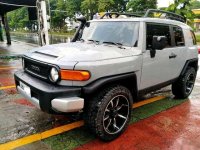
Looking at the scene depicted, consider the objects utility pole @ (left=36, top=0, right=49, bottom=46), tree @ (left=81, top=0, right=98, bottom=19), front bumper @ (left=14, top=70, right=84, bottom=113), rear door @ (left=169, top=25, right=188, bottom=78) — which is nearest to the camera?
front bumper @ (left=14, top=70, right=84, bottom=113)

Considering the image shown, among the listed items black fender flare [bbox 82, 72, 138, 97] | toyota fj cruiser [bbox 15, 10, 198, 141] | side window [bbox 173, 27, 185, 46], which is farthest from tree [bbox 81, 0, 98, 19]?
black fender flare [bbox 82, 72, 138, 97]

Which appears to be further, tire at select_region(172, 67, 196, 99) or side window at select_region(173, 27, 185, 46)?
tire at select_region(172, 67, 196, 99)

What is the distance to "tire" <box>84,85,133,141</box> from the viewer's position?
11.3 feet

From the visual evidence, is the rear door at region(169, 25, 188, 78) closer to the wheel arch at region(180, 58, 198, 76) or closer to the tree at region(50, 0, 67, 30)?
the wheel arch at region(180, 58, 198, 76)

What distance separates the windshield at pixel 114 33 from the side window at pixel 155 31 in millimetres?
259

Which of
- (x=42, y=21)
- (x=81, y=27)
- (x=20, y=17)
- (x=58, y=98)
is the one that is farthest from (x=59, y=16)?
(x=58, y=98)

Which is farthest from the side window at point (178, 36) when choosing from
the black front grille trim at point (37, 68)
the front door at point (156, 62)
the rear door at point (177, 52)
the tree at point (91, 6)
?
the tree at point (91, 6)

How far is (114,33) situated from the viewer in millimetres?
4422

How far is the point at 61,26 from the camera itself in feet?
202

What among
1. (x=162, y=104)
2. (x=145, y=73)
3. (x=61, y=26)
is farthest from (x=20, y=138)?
(x=61, y=26)

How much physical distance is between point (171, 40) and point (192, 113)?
156 cm

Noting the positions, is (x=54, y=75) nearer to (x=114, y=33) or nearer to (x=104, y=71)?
(x=104, y=71)

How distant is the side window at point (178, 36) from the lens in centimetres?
515

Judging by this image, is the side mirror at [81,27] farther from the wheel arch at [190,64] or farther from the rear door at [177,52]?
the wheel arch at [190,64]
